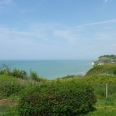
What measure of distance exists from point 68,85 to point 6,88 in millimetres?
8221

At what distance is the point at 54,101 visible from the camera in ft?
28.0

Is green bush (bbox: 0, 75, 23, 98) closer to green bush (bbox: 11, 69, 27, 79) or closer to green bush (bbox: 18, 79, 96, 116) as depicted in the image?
green bush (bbox: 11, 69, 27, 79)

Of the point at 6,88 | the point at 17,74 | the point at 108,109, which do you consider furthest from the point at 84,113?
the point at 17,74

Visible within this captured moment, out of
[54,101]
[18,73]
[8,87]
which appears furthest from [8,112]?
[18,73]

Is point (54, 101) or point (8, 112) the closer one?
point (54, 101)

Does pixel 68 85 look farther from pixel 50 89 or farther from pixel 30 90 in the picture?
pixel 30 90

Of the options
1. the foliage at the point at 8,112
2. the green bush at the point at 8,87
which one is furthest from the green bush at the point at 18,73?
the foliage at the point at 8,112

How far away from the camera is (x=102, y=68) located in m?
42.3

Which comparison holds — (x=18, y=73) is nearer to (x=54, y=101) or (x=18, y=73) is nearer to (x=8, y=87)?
(x=8, y=87)

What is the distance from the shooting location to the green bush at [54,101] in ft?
27.9

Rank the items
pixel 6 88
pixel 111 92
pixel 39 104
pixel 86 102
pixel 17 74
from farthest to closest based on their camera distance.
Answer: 1. pixel 17 74
2. pixel 111 92
3. pixel 6 88
4. pixel 86 102
5. pixel 39 104

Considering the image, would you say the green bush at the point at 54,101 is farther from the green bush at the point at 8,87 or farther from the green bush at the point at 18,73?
the green bush at the point at 18,73

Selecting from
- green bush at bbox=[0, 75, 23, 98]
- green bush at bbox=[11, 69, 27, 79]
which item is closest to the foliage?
green bush at bbox=[0, 75, 23, 98]

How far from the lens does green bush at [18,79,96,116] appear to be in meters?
8.49
